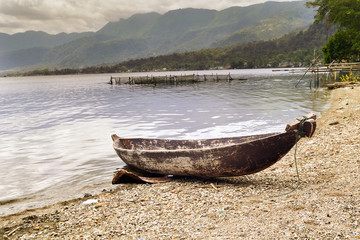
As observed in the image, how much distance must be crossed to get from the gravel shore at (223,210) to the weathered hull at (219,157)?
439mm

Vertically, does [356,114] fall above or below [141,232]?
above

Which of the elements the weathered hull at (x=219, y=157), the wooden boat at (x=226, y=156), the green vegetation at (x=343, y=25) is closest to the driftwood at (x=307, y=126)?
the wooden boat at (x=226, y=156)

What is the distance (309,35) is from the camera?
607 feet

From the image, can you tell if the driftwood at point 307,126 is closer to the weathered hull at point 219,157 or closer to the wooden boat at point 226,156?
the wooden boat at point 226,156

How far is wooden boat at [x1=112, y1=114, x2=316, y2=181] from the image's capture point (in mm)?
6090

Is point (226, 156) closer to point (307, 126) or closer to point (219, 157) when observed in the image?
point (219, 157)

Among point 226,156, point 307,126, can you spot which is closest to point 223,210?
point 226,156

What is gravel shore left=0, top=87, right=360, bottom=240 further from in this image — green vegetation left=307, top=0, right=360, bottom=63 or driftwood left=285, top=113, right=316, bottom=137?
green vegetation left=307, top=0, right=360, bottom=63

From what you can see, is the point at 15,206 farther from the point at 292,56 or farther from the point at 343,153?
the point at 292,56

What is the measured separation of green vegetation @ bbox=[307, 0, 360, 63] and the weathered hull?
39.7m

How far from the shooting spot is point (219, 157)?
680 centimetres

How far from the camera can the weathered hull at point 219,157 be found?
6277mm

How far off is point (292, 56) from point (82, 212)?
186 m

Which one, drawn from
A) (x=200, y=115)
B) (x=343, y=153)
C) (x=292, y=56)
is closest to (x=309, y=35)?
(x=292, y=56)
